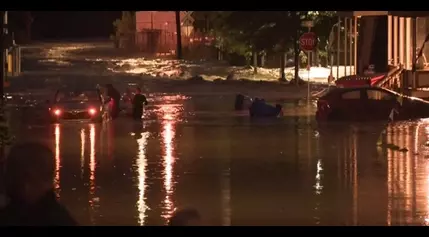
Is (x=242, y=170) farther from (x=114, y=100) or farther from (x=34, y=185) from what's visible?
(x=114, y=100)

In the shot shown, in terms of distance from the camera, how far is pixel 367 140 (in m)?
25.8

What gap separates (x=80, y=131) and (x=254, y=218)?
49.9ft

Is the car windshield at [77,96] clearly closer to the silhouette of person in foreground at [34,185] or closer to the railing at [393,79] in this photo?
the railing at [393,79]

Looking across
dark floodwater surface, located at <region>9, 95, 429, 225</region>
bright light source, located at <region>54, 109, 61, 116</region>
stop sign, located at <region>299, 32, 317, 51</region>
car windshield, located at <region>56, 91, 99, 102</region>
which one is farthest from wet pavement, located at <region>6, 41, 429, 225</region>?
stop sign, located at <region>299, 32, 317, 51</region>

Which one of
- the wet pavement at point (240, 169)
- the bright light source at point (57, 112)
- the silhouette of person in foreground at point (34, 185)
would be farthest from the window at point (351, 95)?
the silhouette of person in foreground at point (34, 185)

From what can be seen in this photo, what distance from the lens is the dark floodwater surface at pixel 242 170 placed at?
1497 cm

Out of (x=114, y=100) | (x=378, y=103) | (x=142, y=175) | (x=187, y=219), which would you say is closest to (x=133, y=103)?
(x=114, y=100)

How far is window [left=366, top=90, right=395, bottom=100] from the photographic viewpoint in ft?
105

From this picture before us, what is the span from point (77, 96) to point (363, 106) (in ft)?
27.1

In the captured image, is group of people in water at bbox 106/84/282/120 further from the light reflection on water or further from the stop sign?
the stop sign

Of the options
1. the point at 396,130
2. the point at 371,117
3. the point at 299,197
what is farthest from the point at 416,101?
the point at 299,197

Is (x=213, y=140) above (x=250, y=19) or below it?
below

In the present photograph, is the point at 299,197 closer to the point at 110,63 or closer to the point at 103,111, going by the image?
the point at 103,111

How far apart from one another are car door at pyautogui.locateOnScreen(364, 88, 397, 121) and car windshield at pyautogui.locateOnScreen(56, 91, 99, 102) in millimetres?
7730
